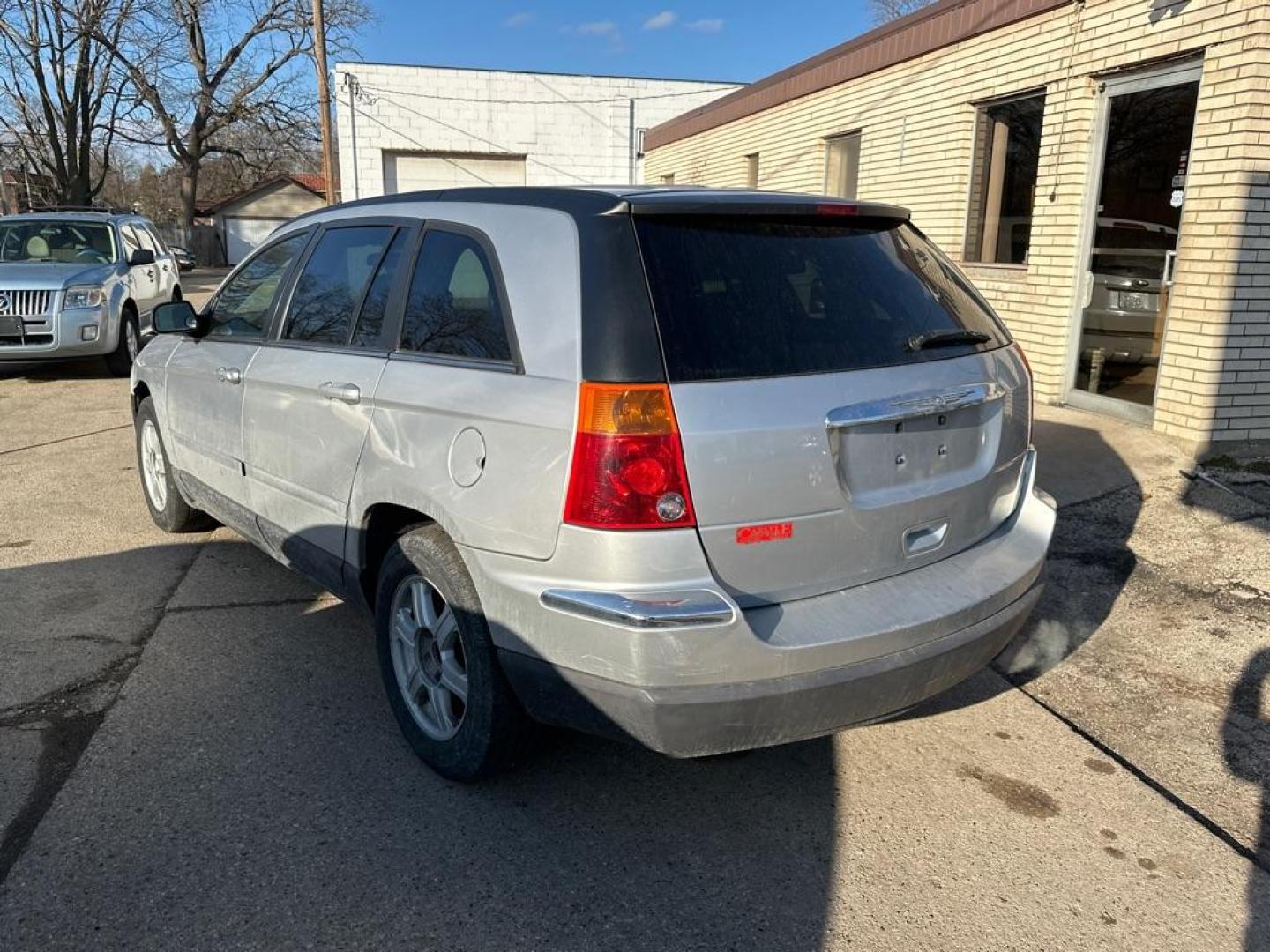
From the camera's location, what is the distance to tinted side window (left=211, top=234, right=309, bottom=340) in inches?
163

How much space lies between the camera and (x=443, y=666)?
306cm

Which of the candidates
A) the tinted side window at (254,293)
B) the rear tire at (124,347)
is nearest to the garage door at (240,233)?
the rear tire at (124,347)

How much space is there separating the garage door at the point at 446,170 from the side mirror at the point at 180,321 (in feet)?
63.7

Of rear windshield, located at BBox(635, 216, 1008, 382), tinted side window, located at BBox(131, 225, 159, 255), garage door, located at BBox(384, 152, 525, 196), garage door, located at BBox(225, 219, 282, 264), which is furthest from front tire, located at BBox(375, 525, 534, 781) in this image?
garage door, located at BBox(225, 219, 282, 264)

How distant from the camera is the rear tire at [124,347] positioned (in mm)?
11269

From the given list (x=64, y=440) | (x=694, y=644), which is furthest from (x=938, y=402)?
(x=64, y=440)

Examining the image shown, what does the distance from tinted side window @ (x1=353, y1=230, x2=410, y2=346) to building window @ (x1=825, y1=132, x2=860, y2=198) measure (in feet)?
29.8

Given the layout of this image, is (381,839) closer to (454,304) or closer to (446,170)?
(454,304)

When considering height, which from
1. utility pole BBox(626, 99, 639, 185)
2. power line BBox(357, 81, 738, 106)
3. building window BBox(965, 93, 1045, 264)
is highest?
power line BBox(357, 81, 738, 106)

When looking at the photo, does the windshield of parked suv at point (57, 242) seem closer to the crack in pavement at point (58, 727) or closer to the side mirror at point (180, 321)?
the side mirror at point (180, 321)

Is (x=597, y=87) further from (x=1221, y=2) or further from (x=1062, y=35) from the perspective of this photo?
(x=1221, y=2)

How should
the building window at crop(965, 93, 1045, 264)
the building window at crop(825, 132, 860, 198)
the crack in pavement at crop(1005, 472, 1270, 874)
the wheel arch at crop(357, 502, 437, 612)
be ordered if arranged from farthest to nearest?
the building window at crop(825, 132, 860, 198) → the building window at crop(965, 93, 1045, 264) → the wheel arch at crop(357, 502, 437, 612) → the crack in pavement at crop(1005, 472, 1270, 874)

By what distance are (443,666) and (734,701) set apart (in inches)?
41.7

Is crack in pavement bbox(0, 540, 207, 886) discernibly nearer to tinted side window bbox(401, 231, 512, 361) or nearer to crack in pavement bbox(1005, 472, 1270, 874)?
tinted side window bbox(401, 231, 512, 361)
